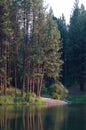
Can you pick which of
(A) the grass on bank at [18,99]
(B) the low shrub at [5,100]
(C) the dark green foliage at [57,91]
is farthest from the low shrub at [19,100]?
(C) the dark green foliage at [57,91]

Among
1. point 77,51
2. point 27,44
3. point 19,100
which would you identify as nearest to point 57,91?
point 27,44

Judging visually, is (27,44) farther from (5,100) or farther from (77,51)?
(77,51)

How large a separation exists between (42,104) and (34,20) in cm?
1229

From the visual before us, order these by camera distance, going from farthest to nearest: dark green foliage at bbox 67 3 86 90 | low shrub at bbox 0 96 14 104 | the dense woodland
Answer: dark green foliage at bbox 67 3 86 90, the dense woodland, low shrub at bbox 0 96 14 104

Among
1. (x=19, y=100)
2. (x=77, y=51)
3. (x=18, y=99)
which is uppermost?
(x=77, y=51)

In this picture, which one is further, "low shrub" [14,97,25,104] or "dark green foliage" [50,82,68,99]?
"dark green foliage" [50,82,68,99]

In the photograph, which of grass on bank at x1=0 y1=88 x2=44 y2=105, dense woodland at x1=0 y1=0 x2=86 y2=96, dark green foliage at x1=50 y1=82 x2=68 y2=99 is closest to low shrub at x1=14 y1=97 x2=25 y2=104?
grass on bank at x1=0 y1=88 x2=44 y2=105

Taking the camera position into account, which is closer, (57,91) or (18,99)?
(18,99)

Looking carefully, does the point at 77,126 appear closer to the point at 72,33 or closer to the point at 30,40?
the point at 30,40

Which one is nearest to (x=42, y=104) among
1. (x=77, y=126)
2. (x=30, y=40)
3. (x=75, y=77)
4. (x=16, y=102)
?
(x=16, y=102)

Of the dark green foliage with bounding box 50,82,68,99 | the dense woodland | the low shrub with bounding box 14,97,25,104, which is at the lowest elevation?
the low shrub with bounding box 14,97,25,104

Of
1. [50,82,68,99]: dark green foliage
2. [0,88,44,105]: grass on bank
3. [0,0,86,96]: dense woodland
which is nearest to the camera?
[0,88,44,105]: grass on bank

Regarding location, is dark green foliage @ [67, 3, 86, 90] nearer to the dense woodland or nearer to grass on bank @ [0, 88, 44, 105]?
the dense woodland

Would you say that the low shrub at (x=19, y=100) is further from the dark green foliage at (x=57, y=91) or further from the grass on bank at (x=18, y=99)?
the dark green foliage at (x=57, y=91)
